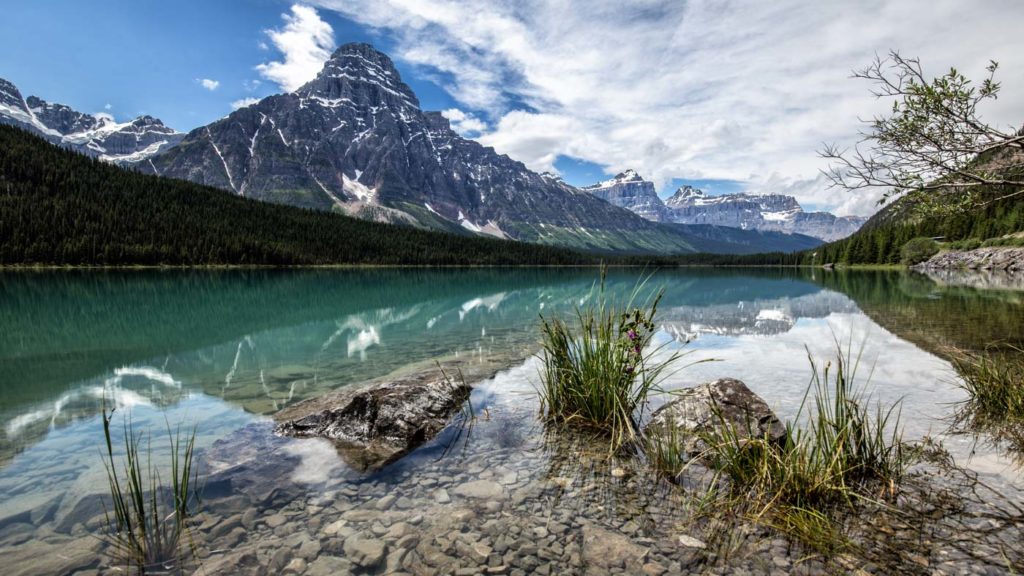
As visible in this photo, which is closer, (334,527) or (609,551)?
(609,551)

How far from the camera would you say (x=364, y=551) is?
5.39 metres

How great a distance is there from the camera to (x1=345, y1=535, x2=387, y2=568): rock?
5203 mm

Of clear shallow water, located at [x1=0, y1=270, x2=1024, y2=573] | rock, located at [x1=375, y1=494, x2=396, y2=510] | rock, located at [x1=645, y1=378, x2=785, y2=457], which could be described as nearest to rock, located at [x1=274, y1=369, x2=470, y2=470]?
clear shallow water, located at [x1=0, y1=270, x2=1024, y2=573]

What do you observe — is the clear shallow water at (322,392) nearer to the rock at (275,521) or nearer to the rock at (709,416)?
the rock at (275,521)

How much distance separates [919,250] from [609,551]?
497ft

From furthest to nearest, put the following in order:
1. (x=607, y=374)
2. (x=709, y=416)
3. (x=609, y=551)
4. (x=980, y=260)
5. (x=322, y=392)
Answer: (x=980, y=260)
(x=322, y=392)
(x=607, y=374)
(x=709, y=416)
(x=609, y=551)

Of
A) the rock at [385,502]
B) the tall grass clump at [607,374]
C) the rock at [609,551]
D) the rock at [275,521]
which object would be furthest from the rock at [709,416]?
the rock at [275,521]

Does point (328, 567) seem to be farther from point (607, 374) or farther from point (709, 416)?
point (709, 416)

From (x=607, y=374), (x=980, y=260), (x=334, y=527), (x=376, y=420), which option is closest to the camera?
(x=334, y=527)

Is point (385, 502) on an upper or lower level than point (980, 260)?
lower

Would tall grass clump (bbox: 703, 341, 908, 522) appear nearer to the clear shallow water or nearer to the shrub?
the clear shallow water

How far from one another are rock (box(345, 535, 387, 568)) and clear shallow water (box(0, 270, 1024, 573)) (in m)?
0.17

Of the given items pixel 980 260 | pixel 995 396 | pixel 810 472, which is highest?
pixel 980 260

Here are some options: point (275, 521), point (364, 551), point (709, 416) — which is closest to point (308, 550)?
point (364, 551)
